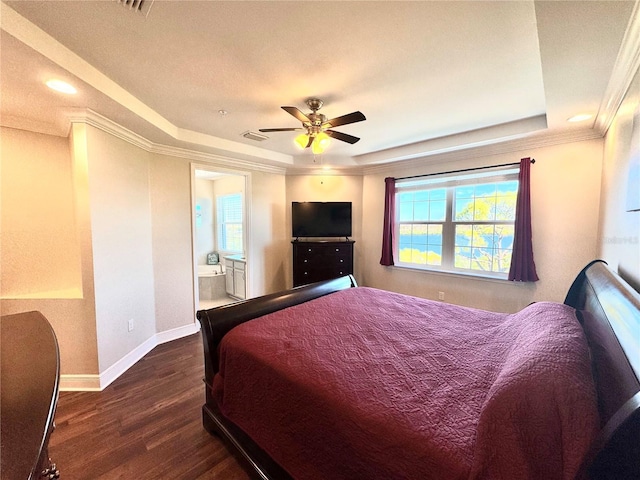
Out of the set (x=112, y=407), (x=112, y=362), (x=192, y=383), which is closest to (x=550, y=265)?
(x=192, y=383)

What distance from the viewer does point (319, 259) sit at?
4262 mm

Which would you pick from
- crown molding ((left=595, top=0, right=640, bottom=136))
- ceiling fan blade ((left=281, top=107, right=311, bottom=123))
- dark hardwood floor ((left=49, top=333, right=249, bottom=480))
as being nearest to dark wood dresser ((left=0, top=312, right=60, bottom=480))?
dark hardwood floor ((left=49, top=333, right=249, bottom=480))

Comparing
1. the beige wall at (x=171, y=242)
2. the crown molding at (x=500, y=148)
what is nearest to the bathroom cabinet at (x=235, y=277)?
the beige wall at (x=171, y=242)

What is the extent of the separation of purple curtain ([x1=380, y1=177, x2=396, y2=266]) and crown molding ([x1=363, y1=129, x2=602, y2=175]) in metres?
0.29

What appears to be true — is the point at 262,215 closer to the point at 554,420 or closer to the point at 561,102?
the point at 561,102

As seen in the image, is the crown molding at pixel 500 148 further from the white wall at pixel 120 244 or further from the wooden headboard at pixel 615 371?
the white wall at pixel 120 244

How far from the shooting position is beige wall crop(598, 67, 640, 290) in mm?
1510

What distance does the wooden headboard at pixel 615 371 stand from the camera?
2.01 feet

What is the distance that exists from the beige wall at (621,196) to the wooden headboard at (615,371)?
37 centimetres

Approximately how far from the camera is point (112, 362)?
8.06ft

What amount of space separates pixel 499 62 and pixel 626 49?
0.60m

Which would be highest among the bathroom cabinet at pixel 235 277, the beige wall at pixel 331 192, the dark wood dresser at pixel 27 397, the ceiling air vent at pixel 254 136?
the ceiling air vent at pixel 254 136

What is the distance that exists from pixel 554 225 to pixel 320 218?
3.03 m

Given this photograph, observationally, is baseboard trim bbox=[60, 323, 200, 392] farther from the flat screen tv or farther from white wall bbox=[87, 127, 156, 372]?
the flat screen tv
